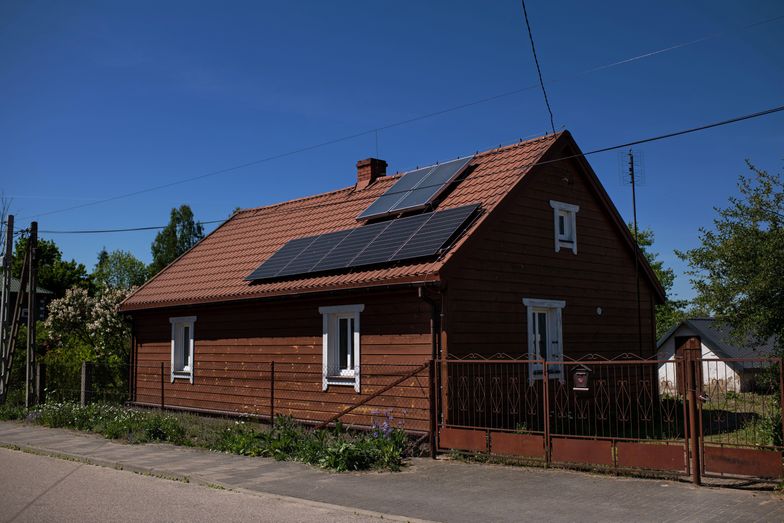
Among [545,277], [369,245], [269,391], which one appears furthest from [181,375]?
[545,277]

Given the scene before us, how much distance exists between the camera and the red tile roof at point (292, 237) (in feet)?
49.6

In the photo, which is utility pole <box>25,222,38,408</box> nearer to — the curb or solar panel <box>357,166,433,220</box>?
the curb

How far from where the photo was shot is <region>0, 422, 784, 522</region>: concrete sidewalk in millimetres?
8461

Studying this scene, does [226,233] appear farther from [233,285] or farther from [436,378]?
[436,378]

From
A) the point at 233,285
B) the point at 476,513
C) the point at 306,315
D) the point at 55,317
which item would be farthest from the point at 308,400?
the point at 55,317

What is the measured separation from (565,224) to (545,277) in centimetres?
184

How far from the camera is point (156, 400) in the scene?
69.9 feet

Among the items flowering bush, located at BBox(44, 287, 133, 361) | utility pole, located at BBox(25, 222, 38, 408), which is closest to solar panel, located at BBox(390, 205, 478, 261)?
utility pole, located at BBox(25, 222, 38, 408)

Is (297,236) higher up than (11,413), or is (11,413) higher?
(297,236)

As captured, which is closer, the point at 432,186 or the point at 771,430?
the point at 771,430

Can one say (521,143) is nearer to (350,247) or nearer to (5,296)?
(350,247)

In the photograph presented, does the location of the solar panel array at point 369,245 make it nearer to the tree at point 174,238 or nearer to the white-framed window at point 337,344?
the white-framed window at point 337,344

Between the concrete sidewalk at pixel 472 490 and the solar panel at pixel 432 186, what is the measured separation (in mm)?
6404

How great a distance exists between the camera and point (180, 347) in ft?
68.9
